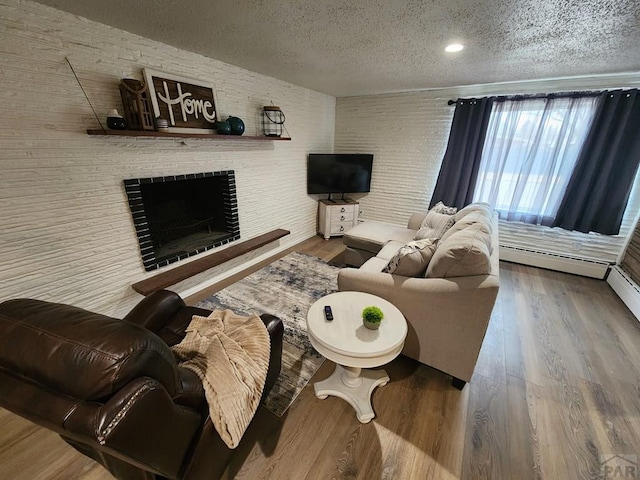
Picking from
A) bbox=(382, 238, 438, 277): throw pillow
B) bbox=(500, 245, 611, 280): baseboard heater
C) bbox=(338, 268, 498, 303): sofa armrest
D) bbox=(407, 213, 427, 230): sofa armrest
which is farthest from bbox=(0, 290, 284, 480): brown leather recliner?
bbox=(500, 245, 611, 280): baseboard heater

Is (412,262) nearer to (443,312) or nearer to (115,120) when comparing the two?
(443,312)

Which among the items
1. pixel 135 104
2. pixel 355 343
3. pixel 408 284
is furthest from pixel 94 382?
pixel 135 104

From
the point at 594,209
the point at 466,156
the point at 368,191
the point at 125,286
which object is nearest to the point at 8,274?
the point at 125,286

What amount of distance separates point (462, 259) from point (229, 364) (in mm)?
1306

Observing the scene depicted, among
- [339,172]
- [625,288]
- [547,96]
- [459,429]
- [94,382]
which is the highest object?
[547,96]

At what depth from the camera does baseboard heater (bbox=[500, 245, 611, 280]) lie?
2986 mm

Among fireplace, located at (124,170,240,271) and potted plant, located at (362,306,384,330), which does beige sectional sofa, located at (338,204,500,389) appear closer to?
potted plant, located at (362,306,384,330)

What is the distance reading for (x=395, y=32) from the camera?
1705 millimetres

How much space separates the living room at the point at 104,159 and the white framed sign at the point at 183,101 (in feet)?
0.33

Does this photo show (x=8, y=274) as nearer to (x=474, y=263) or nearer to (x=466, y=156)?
(x=474, y=263)

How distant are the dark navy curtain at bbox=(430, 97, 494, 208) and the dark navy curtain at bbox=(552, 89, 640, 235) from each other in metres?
0.98

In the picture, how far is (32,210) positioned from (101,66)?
3.43ft

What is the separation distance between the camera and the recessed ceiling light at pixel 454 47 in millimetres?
1894

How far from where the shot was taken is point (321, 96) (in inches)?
150
